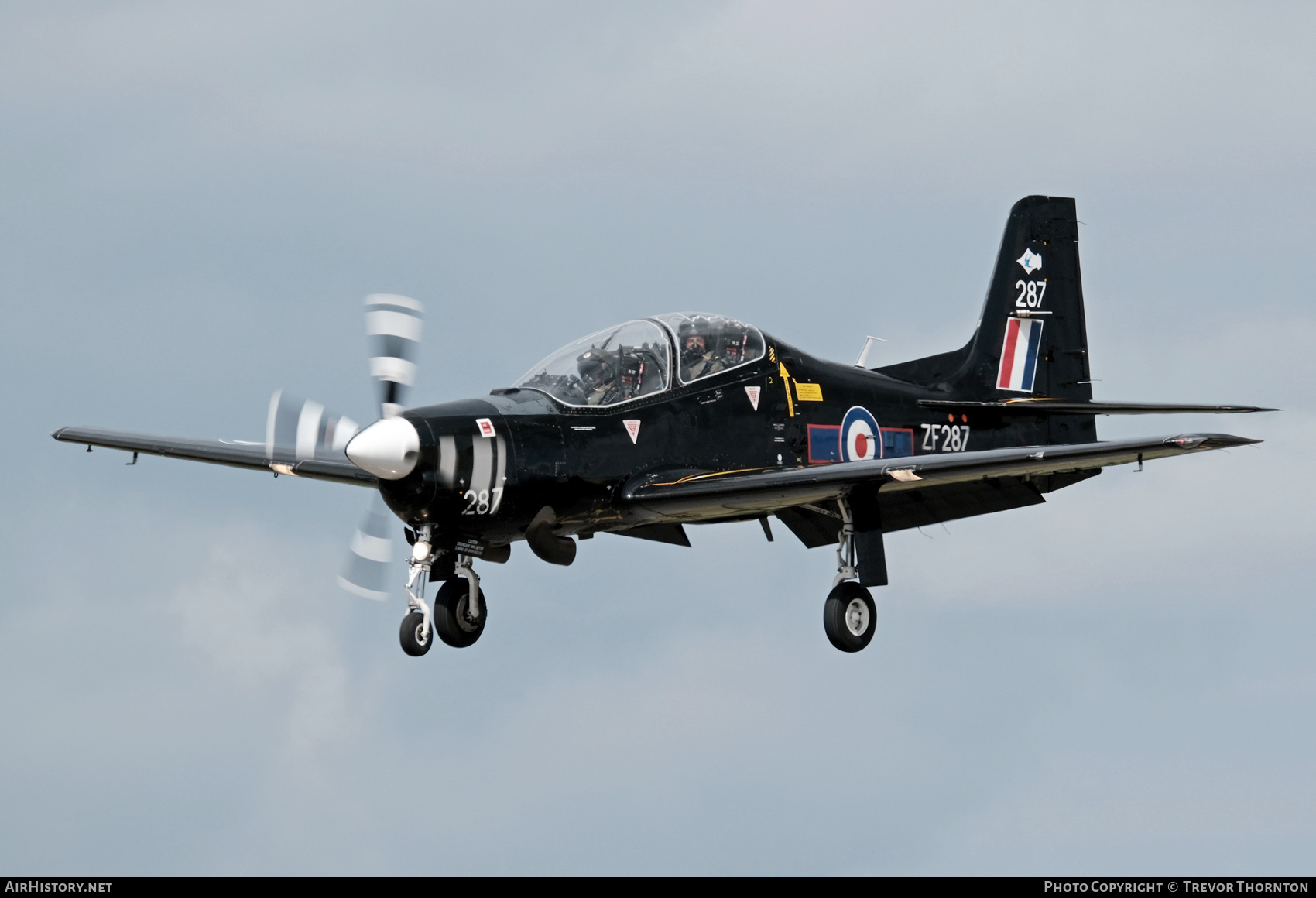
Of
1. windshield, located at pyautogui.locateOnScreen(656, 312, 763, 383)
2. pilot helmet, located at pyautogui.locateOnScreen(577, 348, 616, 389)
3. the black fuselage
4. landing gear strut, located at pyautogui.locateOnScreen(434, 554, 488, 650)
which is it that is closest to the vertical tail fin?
the black fuselage

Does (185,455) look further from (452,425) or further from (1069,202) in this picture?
(1069,202)

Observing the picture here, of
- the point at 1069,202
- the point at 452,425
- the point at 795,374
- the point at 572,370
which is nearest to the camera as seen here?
the point at 452,425

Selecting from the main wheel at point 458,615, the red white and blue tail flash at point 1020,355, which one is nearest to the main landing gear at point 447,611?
the main wheel at point 458,615

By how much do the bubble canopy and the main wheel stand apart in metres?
2.29

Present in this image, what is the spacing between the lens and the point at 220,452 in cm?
1933

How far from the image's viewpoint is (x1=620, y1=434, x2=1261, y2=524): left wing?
16438mm

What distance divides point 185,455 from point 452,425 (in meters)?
5.07

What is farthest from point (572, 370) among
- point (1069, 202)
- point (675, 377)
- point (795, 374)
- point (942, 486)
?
point (1069, 202)

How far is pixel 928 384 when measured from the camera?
21.1 m

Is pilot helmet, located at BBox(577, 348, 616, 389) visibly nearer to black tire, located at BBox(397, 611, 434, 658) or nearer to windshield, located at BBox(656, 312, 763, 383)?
windshield, located at BBox(656, 312, 763, 383)

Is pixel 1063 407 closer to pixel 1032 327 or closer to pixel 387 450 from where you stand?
pixel 1032 327

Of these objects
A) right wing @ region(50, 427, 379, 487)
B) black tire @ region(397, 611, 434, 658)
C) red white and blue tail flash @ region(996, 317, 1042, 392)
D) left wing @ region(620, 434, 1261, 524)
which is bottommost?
black tire @ region(397, 611, 434, 658)

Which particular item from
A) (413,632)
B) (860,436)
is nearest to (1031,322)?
(860,436)

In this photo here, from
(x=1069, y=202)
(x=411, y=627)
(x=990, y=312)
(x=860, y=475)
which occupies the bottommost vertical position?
(x=411, y=627)
